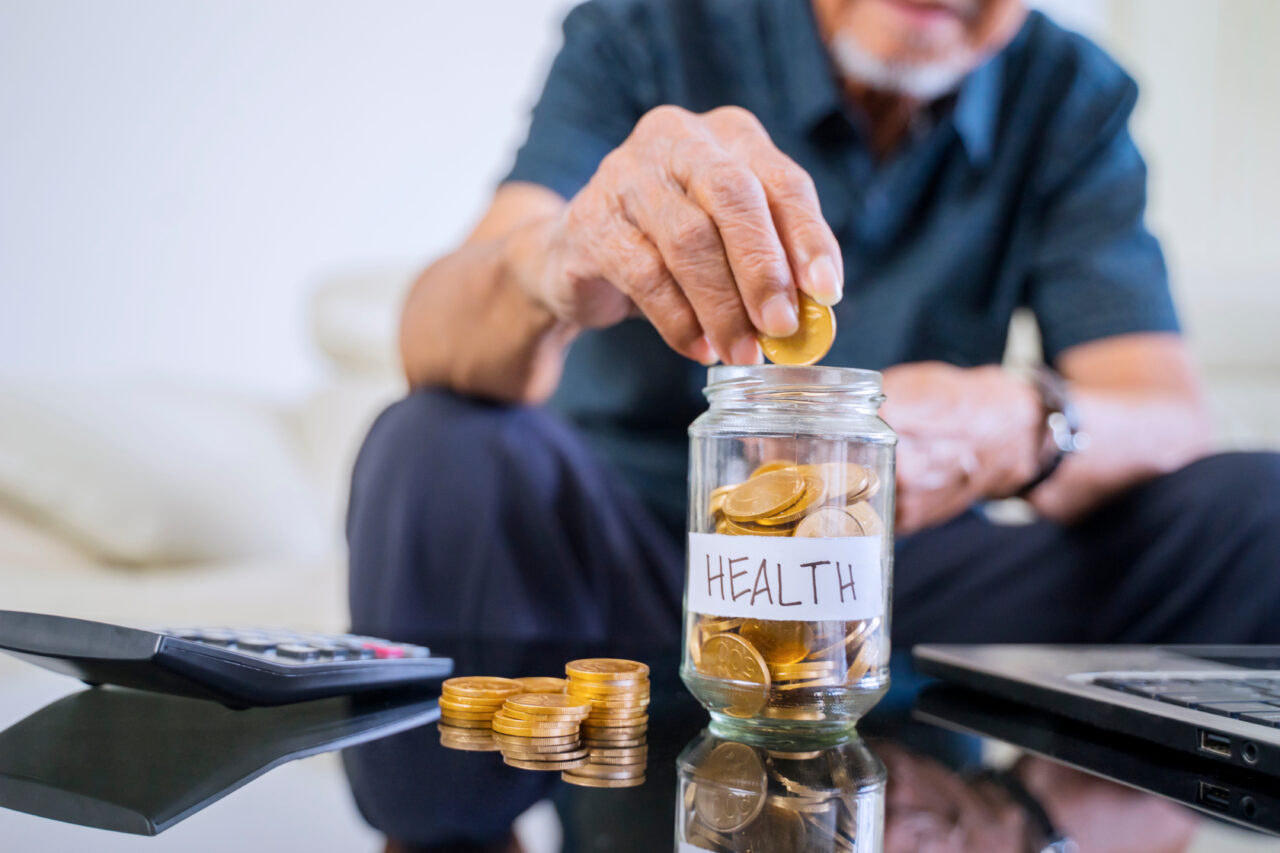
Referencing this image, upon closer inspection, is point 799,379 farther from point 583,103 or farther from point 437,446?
point 583,103

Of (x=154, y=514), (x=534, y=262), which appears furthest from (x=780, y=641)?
(x=154, y=514)

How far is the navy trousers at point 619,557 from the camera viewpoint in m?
0.77

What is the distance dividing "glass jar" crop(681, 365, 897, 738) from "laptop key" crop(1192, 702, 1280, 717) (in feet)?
0.40

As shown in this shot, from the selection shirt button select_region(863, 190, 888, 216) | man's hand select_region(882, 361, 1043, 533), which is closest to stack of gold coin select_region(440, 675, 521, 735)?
man's hand select_region(882, 361, 1043, 533)

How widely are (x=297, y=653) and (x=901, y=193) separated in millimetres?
895

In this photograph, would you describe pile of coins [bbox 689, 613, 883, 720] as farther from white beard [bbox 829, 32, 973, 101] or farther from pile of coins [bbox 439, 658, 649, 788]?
white beard [bbox 829, 32, 973, 101]

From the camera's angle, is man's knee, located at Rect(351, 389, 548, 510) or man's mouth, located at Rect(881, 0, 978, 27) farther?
man's mouth, located at Rect(881, 0, 978, 27)

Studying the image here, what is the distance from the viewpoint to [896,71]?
3.52 ft

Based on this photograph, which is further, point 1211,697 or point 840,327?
point 840,327

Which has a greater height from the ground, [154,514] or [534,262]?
[534,262]

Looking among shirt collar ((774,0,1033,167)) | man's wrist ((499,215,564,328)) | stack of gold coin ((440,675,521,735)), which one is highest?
shirt collar ((774,0,1033,167))

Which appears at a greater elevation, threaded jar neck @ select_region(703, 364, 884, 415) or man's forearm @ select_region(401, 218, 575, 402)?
man's forearm @ select_region(401, 218, 575, 402)

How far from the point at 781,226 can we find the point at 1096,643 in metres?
0.59

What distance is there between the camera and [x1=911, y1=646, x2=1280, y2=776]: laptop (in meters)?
0.37
